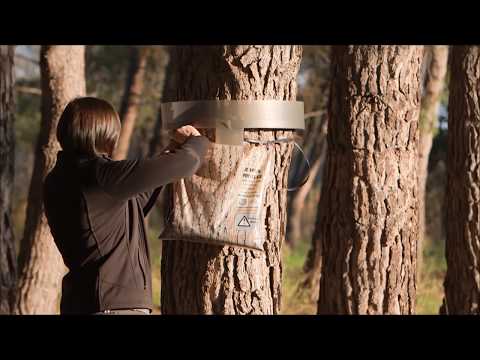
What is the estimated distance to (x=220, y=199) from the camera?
4.24 metres

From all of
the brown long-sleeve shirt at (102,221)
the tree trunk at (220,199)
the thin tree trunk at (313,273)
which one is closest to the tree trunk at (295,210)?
the thin tree trunk at (313,273)

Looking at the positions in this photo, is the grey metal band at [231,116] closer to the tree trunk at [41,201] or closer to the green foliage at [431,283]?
the tree trunk at [41,201]

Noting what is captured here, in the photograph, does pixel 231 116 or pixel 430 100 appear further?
pixel 430 100

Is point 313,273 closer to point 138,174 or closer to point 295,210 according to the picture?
point 138,174

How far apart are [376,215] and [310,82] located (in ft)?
49.4

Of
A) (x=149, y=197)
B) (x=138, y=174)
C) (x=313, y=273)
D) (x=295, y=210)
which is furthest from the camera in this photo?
(x=295, y=210)

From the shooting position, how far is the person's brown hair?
374cm

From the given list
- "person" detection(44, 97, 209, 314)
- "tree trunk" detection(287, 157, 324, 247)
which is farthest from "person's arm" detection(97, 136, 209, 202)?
"tree trunk" detection(287, 157, 324, 247)

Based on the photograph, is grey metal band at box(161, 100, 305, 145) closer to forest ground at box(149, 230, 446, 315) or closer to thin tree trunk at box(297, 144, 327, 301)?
forest ground at box(149, 230, 446, 315)

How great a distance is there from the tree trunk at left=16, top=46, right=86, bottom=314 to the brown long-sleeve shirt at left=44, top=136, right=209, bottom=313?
5142 millimetres

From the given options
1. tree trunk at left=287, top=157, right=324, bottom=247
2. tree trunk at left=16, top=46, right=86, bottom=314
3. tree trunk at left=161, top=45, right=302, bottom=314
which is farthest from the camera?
tree trunk at left=287, top=157, right=324, bottom=247

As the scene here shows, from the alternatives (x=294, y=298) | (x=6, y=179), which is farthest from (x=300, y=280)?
(x=6, y=179)

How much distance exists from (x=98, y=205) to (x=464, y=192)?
15.9 feet
